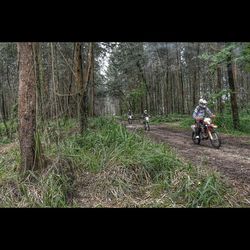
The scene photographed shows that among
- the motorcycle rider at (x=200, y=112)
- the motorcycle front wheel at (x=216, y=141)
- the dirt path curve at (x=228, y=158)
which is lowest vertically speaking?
the dirt path curve at (x=228, y=158)

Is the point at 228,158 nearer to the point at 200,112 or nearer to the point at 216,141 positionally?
the point at 216,141

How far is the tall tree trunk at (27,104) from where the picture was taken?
→ 6234mm

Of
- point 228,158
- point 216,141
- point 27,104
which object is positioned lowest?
point 228,158

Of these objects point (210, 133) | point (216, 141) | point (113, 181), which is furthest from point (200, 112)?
point (113, 181)

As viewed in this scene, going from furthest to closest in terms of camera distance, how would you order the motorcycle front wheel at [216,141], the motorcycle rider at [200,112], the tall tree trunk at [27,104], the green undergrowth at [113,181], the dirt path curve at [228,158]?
the motorcycle rider at [200,112]
the motorcycle front wheel at [216,141]
the dirt path curve at [228,158]
the tall tree trunk at [27,104]
the green undergrowth at [113,181]

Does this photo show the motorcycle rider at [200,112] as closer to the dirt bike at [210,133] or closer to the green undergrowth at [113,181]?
the dirt bike at [210,133]

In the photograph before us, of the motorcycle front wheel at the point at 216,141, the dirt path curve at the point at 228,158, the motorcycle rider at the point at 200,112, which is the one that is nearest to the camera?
the dirt path curve at the point at 228,158

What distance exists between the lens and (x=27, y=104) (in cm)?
624

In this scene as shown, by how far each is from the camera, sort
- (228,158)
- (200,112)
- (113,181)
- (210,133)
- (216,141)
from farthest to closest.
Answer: (200,112), (210,133), (216,141), (228,158), (113,181)

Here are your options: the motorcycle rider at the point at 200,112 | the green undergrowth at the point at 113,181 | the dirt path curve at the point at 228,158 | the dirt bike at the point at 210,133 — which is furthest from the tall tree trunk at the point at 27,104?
the motorcycle rider at the point at 200,112

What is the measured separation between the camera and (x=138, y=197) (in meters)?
5.76

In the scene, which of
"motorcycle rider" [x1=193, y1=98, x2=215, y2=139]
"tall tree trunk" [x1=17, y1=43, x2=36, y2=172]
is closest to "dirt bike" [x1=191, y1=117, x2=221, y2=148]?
"motorcycle rider" [x1=193, y1=98, x2=215, y2=139]
